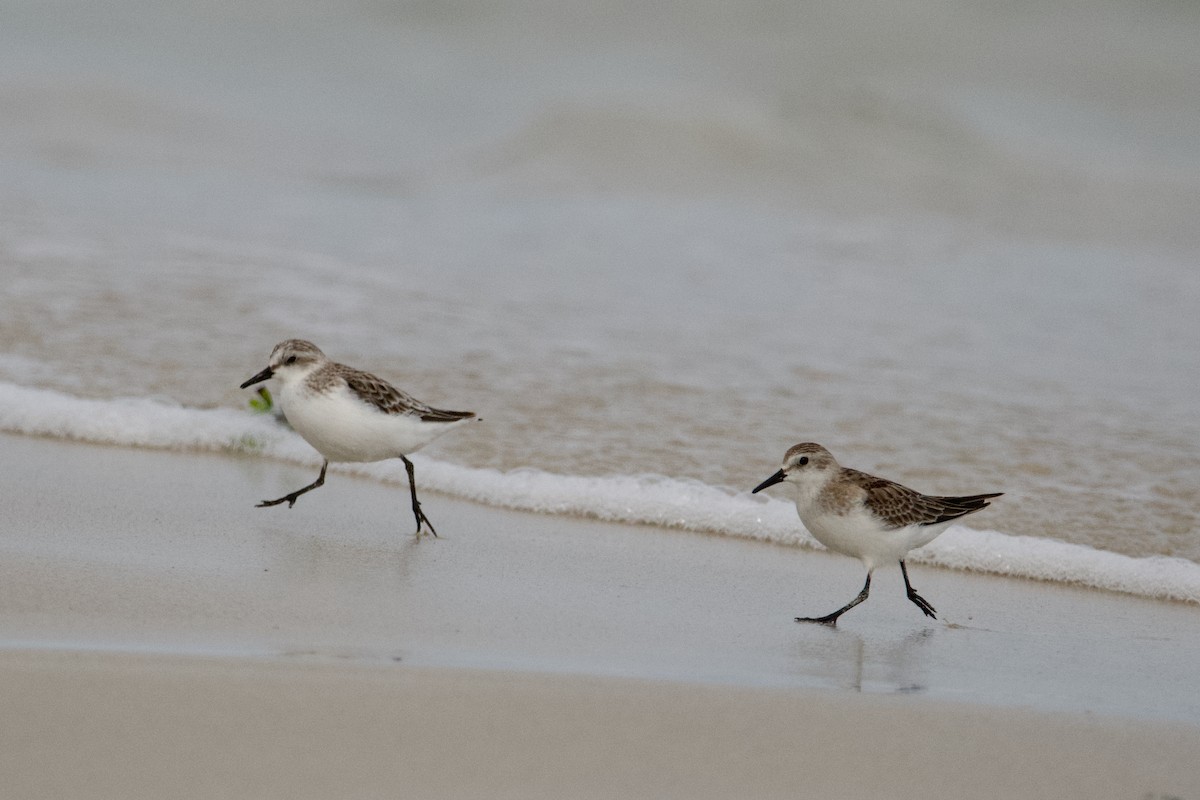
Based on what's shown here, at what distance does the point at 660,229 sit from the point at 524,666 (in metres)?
9.24

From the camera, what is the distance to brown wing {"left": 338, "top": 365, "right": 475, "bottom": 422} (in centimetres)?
534

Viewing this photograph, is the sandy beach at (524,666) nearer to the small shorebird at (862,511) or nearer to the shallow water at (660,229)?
the small shorebird at (862,511)

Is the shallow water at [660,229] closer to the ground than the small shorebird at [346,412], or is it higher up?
higher up

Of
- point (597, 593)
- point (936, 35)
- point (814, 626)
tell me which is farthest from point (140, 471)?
point (936, 35)

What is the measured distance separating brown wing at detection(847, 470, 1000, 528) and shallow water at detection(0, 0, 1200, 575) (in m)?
1.15

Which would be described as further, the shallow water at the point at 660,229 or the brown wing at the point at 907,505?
the shallow water at the point at 660,229

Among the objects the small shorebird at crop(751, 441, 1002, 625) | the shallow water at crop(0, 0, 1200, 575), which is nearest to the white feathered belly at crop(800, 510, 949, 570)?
the small shorebird at crop(751, 441, 1002, 625)

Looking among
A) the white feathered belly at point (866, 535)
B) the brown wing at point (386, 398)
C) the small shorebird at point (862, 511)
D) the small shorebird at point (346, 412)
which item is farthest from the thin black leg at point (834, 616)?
the brown wing at point (386, 398)

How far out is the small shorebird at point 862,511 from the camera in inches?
187

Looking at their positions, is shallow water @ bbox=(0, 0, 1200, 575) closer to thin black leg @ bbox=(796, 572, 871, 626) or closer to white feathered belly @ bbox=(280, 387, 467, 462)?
white feathered belly @ bbox=(280, 387, 467, 462)

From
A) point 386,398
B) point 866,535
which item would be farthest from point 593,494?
point 866,535

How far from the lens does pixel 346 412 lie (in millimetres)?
5285

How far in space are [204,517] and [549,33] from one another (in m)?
15.1

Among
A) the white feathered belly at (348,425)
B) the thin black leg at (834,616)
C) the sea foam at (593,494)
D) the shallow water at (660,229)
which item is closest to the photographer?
the thin black leg at (834,616)
